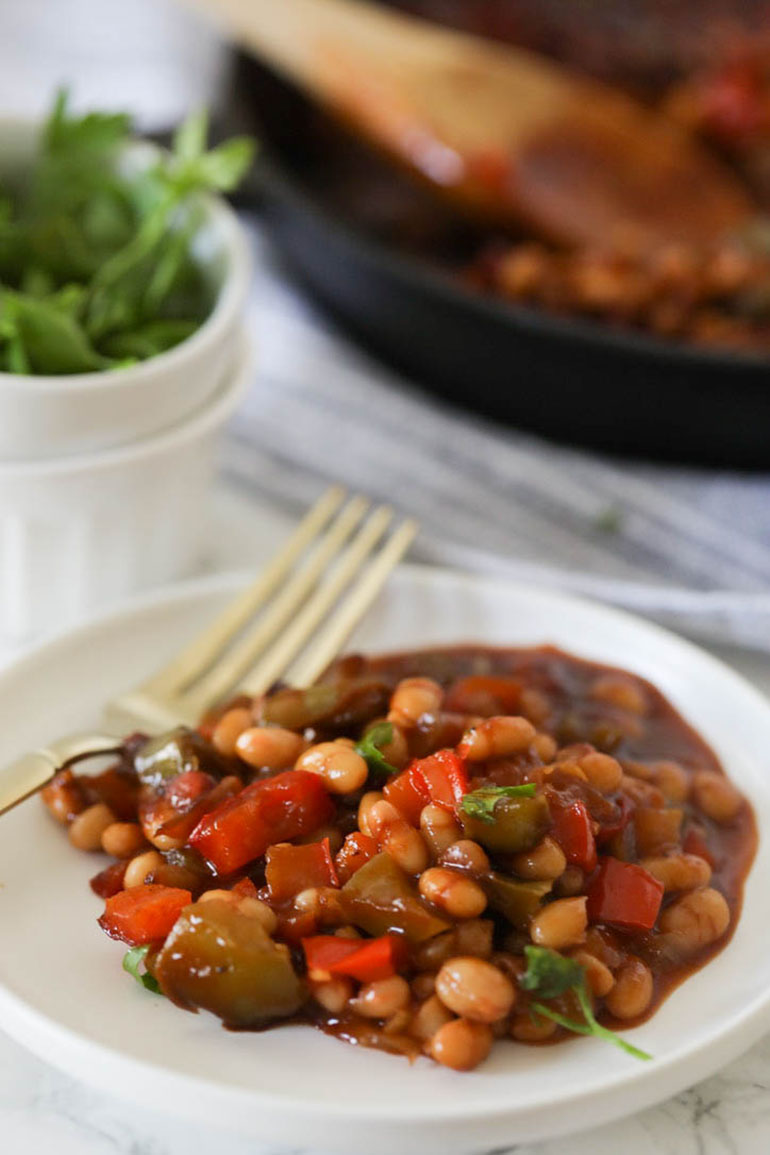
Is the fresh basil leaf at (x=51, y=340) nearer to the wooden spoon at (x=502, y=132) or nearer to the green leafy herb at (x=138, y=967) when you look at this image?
the green leafy herb at (x=138, y=967)

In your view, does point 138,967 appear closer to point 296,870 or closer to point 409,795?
point 296,870

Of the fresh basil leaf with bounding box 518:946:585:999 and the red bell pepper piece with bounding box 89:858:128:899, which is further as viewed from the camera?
the red bell pepper piece with bounding box 89:858:128:899

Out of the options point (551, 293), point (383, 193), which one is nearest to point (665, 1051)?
point (551, 293)

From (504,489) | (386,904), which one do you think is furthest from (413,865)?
(504,489)

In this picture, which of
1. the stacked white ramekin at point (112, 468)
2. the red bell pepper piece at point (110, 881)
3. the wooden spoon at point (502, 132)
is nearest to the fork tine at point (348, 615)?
the stacked white ramekin at point (112, 468)

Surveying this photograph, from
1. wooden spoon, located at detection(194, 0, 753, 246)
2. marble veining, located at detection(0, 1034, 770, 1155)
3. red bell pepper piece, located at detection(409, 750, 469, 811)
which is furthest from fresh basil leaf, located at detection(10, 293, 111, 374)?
wooden spoon, located at detection(194, 0, 753, 246)

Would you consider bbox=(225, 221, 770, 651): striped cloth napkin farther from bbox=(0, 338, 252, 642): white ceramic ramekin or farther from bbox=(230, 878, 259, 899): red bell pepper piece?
bbox=(230, 878, 259, 899): red bell pepper piece
